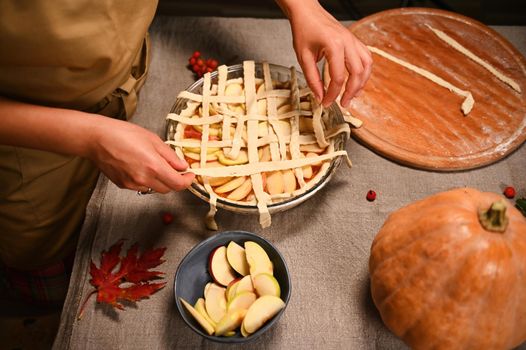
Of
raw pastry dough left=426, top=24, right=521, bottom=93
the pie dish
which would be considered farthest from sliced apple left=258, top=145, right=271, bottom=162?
raw pastry dough left=426, top=24, right=521, bottom=93

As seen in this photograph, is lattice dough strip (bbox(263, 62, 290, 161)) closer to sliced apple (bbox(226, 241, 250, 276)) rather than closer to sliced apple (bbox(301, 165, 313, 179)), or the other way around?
sliced apple (bbox(301, 165, 313, 179))

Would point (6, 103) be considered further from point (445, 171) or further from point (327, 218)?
point (445, 171)

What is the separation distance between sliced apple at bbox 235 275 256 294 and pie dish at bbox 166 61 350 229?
14cm

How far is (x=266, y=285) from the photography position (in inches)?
34.8

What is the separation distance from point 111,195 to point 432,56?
983 millimetres

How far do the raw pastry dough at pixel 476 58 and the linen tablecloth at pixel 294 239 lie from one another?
0.21 meters

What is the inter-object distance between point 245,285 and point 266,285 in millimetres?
45

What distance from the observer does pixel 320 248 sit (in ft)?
3.57

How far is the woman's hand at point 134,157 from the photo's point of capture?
0.89 meters

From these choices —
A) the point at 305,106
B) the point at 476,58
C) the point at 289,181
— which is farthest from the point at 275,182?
the point at 476,58

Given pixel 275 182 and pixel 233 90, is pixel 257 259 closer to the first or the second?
pixel 275 182

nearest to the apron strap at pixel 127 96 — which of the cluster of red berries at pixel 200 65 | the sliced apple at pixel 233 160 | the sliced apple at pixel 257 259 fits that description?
the cluster of red berries at pixel 200 65

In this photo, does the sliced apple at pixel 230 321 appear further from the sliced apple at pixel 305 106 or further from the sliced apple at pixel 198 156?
the sliced apple at pixel 305 106

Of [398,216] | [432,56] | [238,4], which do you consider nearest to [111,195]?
[398,216]
